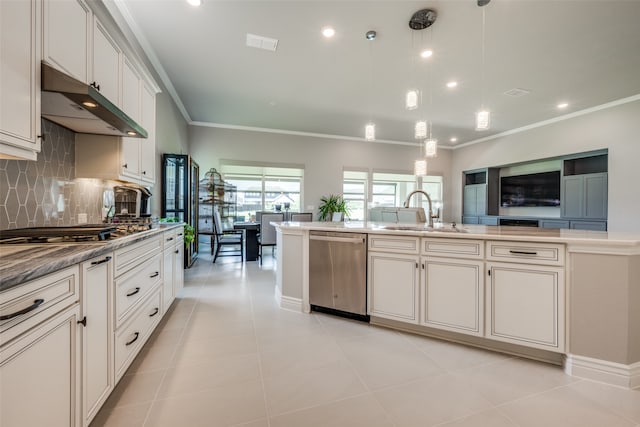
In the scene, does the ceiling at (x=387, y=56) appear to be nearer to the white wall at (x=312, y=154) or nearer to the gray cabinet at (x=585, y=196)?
the white wall at (x=312, y=154)

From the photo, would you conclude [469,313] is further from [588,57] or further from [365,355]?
[588,57]

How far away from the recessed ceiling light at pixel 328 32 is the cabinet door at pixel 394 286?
238 centimetres

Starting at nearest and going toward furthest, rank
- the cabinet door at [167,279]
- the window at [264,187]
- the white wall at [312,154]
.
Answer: the cabinet door at [167,279], the white wall at [312,154], the window at [264,187]

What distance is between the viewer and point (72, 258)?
1028 mm

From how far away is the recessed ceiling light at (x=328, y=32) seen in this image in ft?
9.31

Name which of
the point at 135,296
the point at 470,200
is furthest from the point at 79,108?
the point at 470,200

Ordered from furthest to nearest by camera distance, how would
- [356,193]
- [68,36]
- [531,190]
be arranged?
[356,193]
[531,190]
[68,36]

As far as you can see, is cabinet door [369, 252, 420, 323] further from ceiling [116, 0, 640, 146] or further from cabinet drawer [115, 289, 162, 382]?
ceiling [116, 0, 640, 146]

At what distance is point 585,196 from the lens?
5.14 metres

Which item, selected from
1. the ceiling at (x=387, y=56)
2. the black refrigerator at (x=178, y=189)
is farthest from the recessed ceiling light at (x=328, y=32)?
the black refrigerator at (x=178, y=189)

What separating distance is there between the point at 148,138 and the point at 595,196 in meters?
7.29

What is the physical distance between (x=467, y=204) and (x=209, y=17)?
305 inches

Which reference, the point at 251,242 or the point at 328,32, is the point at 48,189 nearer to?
the point at 328,32

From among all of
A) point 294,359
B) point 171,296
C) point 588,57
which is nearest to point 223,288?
point 171,296
